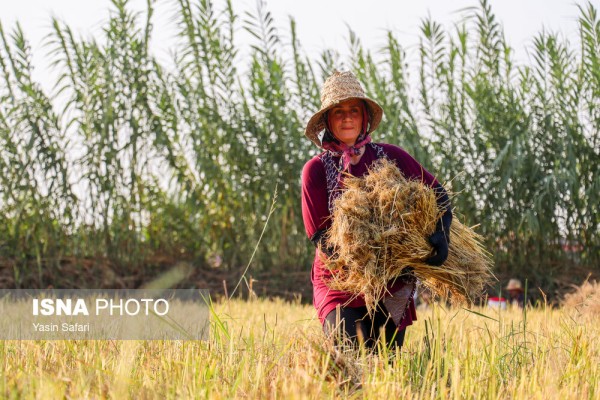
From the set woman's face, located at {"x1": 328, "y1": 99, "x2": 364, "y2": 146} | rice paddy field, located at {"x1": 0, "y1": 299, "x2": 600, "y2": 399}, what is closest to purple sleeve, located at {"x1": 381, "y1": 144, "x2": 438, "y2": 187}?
woman's face, located at {"x1": 328, "y1": 99, "x2": 364, "y2": 146}

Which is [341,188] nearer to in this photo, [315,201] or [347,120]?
[315,201]

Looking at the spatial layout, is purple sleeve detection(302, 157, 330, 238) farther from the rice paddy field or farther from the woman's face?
the rice paddy field

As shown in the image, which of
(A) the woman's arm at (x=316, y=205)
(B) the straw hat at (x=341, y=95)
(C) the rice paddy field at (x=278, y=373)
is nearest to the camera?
(C) the rice paddy field at (x=278, y=373)

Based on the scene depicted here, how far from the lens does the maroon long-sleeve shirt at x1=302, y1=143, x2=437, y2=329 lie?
2.96 m

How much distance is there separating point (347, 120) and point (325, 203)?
0.40 m

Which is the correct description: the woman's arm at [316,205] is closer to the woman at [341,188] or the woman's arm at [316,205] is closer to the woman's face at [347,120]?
the woman at [341,188]

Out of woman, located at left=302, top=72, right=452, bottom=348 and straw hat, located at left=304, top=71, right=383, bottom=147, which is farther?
straw hat, located at left=304, top=71, right=383, bottom=147

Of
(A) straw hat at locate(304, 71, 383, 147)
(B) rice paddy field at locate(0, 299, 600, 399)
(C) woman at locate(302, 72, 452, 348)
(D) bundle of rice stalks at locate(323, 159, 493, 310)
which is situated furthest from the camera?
(A) straw hat at locate(304, 71, 383, 147)

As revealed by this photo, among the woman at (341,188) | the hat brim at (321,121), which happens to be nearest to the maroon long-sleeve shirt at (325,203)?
the woman at (341,188)

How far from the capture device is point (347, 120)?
125 inches

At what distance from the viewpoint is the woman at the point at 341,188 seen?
2918mm

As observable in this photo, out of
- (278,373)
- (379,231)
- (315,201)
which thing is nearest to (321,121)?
(315,201)

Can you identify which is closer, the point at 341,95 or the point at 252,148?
the point at 341,95

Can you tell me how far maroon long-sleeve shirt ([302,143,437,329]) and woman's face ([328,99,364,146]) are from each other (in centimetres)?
10
